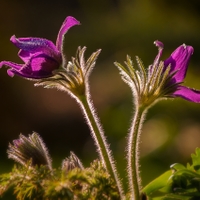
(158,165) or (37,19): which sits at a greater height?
(37,19)

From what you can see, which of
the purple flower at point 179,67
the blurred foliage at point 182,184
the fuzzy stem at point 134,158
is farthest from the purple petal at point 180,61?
the blurred foliage at point 182,184

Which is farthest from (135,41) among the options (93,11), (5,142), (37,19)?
(37,19)

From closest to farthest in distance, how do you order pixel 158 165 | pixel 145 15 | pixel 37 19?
pixel 158 165 < pixel 145 15 < pixel 37 19

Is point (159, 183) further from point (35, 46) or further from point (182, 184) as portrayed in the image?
point (35, 46)

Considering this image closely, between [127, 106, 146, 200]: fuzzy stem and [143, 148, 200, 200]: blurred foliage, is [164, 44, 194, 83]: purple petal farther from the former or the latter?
[143, 148, 200, 200]: blurred foliage

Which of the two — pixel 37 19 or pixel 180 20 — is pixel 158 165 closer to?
pixel 180 20
